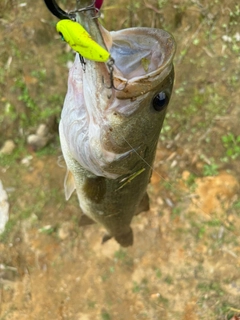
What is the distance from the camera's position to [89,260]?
315cm

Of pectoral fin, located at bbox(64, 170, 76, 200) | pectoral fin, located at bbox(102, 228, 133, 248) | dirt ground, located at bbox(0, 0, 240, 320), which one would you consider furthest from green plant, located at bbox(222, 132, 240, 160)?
pectoral fin, located at bbox(64, 170, 76, 200)

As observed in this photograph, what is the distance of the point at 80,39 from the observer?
3.01ft

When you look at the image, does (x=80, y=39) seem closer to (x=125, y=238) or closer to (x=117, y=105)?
(x=117, y=105)

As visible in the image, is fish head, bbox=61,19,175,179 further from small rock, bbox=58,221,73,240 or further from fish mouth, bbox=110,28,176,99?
small rock, bbox=58,221,73,240

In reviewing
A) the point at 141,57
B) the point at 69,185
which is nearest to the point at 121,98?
the point at 141,57

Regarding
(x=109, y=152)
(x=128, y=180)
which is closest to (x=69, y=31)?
(x=109, y=152)

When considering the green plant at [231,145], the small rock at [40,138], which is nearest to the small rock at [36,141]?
the small rock at [40,138]

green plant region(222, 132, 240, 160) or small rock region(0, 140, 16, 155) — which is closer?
green plant region(222, 132, 240, 160)

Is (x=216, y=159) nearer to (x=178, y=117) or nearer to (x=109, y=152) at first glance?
(x=178, y=117)

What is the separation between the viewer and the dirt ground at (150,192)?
3.04 meters

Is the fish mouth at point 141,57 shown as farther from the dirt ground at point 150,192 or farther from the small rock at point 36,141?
the small rock at point 36,141

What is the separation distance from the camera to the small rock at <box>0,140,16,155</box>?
332 centimetres

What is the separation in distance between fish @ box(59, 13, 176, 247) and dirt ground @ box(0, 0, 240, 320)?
144 centimetres

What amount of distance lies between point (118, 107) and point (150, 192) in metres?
2.11
